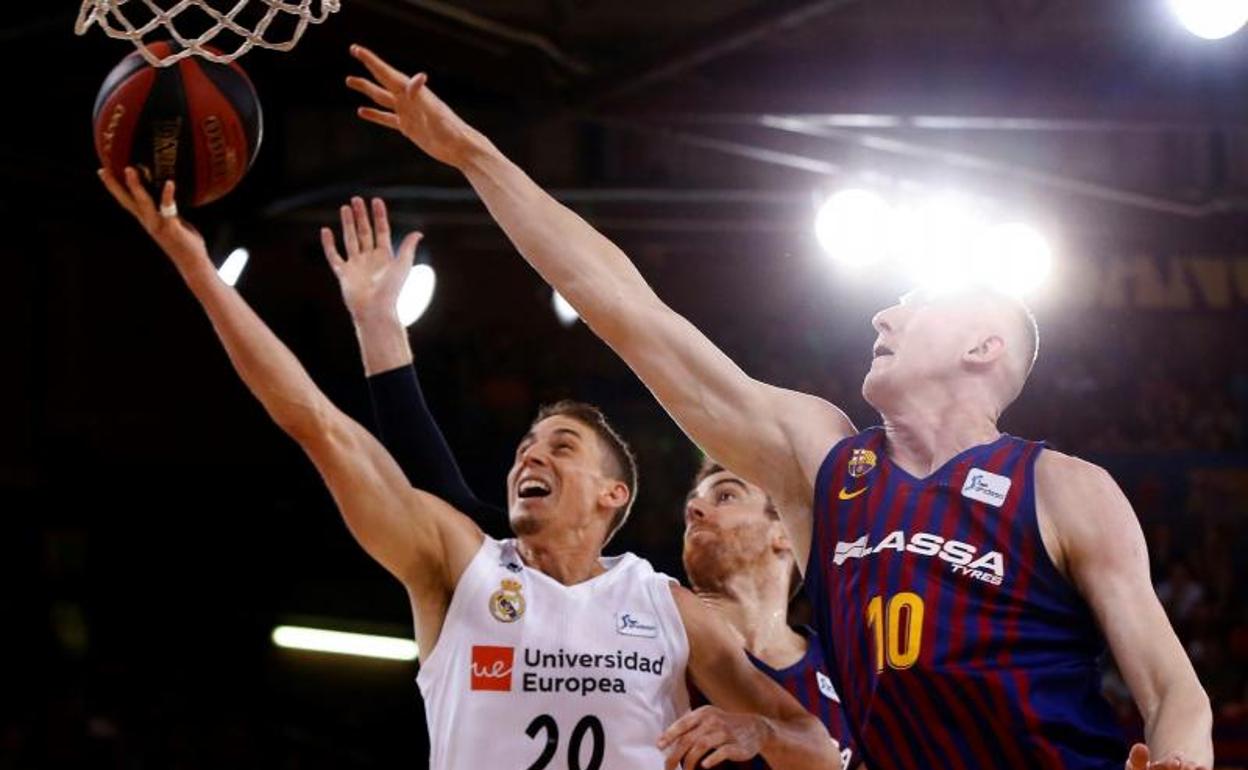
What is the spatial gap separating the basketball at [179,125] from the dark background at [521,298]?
2.81 m

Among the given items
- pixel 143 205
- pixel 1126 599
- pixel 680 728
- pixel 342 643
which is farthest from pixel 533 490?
pixel 342 643

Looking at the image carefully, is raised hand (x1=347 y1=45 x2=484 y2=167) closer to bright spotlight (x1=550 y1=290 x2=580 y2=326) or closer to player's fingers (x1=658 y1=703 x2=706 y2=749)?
player's fingers (x1=658 y1=703 x2=706 y2=749)

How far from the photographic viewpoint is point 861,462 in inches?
126

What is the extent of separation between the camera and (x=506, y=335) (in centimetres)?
1286

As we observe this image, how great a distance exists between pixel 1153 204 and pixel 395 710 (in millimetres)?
6095

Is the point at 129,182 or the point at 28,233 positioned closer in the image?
the point at 129,182

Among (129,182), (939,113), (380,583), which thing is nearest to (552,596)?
(129,182)

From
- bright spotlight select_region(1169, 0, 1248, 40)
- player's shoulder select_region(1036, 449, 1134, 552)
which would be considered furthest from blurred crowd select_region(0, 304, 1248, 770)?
player's shoulder select_region(1036, 449, 1134, 552)

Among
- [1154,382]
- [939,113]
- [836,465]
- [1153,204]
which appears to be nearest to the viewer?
[836,465]

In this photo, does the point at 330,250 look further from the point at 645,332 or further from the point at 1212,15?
the point at 1212,15

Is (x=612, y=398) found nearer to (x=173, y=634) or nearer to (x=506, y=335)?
(x=506, y=335)

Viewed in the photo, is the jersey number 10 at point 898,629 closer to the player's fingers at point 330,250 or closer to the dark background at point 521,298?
the player's fingers at point 330,250

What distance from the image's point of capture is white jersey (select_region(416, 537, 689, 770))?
3.93 m

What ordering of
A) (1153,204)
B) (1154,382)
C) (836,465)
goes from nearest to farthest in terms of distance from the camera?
1. (836,465)
2. (1153,204)
3. (1154,382)
